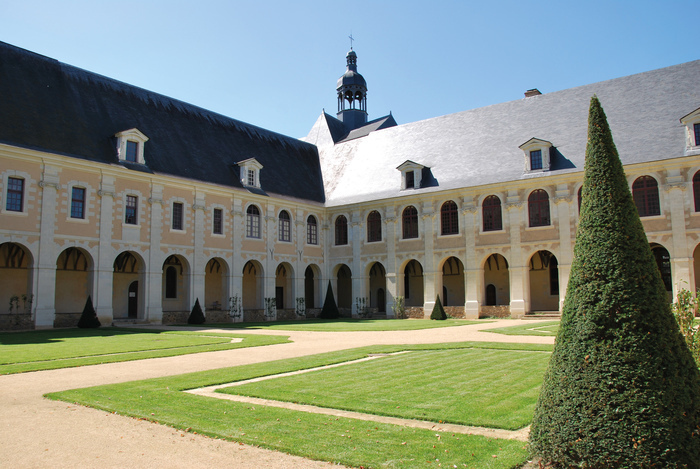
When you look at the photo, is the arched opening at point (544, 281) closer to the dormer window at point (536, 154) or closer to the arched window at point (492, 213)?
the arched window at point (492, 213)

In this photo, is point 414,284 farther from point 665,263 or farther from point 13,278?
point 13,278

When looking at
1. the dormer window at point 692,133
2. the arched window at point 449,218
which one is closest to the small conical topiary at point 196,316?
the arched window at point 449,218

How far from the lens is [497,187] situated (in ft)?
101

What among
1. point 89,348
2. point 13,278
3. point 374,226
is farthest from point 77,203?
point 374,226

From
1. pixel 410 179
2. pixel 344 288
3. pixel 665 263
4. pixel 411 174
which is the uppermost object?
pixel 411 174

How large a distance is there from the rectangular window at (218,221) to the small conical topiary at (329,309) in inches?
331

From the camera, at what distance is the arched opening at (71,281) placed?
2712 cm

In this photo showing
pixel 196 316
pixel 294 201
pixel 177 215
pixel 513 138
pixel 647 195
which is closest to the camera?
pixel 647 195

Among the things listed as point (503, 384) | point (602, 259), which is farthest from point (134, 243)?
point (602, 259)

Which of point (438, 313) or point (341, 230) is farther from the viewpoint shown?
point (341, 230)

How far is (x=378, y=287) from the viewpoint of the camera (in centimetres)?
4094

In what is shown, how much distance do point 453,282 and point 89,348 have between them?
26.0m

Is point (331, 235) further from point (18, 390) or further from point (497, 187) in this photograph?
point (18, 390)

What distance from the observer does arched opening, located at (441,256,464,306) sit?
1441 inches
